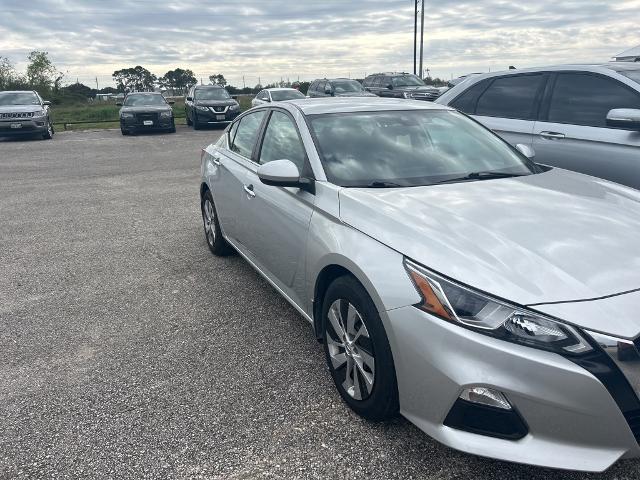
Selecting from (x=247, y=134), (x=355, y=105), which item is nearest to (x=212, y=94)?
(x=247, y=134)

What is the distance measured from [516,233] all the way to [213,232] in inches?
141

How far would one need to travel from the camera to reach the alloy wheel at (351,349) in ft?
8.67

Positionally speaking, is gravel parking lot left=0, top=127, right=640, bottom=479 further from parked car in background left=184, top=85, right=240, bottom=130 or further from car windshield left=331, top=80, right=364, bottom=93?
car windshield left=331, top=80, right=364, bottom=93

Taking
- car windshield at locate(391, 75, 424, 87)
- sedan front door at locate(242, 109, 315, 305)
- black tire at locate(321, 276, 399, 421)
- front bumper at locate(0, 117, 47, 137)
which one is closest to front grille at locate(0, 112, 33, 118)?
front bumper at locate(0, 117, 47, 137)

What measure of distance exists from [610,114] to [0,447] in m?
4.73

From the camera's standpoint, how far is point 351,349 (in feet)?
9.11

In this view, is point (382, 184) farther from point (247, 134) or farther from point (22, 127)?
point (22, 127)

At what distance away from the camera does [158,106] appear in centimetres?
2027

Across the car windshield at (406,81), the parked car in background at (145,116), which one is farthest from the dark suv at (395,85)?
the parked car in background at (145,116)

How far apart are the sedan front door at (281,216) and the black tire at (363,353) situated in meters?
0.48

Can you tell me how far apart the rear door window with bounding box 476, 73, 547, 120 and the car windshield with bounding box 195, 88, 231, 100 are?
658 inches

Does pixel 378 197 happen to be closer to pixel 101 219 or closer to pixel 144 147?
pixel 101 219

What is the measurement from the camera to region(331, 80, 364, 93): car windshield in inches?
834

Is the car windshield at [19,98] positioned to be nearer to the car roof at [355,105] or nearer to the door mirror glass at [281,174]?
the car roof at [355,105]
